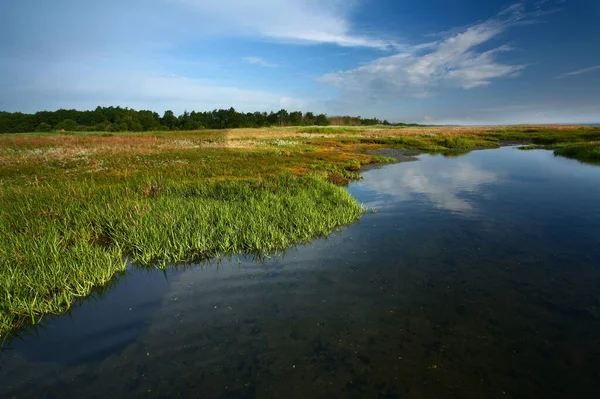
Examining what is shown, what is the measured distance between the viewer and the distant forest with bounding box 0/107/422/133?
4899 inches

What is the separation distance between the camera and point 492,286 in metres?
9.04

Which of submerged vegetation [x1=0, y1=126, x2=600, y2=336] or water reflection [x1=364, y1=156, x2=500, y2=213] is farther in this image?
water reflection [x1=364, y1=156, x2=500, y2=213]

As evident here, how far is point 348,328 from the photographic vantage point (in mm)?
7328

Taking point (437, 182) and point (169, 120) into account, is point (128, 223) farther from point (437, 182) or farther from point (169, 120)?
point (169, 120)

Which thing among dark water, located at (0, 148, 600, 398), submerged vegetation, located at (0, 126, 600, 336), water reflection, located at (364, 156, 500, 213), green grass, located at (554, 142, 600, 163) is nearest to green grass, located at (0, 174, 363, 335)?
submerged vegetation, located at (0, 126, 600, 336)

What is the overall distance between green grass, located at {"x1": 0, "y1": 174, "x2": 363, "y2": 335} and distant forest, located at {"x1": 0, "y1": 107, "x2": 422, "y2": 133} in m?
120

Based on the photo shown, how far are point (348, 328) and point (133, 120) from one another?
A: 142983 millimetres

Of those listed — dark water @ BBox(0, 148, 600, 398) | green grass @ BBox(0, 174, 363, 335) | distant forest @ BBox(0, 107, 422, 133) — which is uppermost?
distant forest @ BBox(0, 107, 422, 133)

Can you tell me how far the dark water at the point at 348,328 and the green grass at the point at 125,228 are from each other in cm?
84

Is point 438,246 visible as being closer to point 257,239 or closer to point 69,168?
point 257,239

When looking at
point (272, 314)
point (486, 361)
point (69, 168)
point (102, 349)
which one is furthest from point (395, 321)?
point (69, 168)

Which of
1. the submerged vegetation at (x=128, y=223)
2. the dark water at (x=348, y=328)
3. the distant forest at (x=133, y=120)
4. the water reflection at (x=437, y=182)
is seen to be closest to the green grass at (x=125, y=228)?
the submerged vegetation at (x=128, y=223)

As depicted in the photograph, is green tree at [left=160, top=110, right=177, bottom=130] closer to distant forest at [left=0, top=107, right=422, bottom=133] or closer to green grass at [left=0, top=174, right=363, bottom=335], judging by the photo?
distant forest at [left=0, top=107, right=422, bottom=133]

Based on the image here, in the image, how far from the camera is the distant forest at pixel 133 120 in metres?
124
